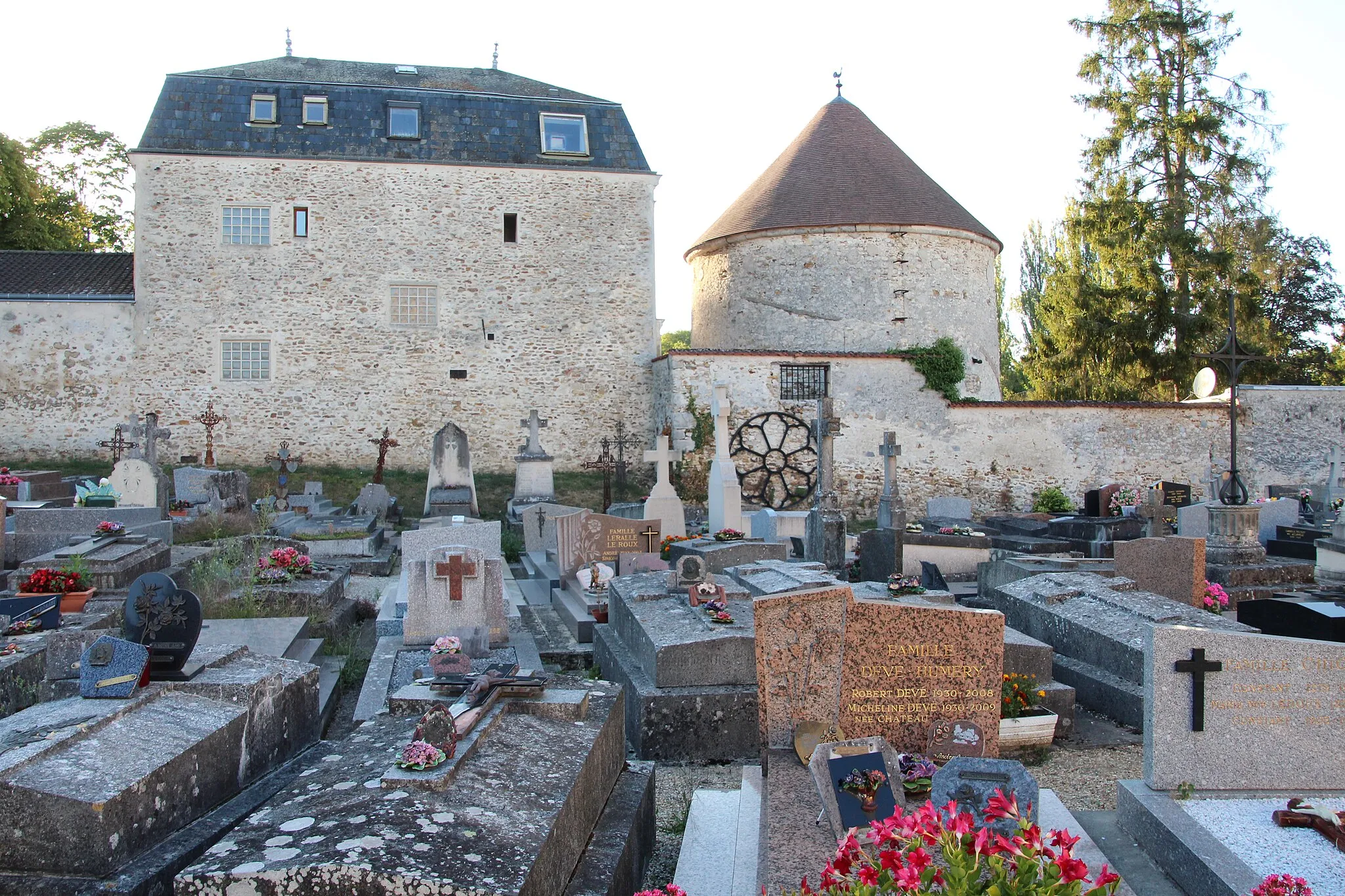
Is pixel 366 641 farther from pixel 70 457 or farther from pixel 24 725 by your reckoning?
pixel 70 457

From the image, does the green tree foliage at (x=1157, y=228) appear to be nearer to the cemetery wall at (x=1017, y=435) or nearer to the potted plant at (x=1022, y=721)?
the cemetery wall at (x=1017, y=435)

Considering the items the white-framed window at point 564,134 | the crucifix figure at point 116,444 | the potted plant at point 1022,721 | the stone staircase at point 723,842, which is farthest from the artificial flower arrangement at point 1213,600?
the white-framed window at point 564,134

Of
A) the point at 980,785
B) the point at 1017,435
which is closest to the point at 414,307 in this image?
the point at 1017,435

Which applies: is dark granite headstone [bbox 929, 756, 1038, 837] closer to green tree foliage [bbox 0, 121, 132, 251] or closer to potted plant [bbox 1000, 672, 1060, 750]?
potted plant [bbox 1000, 672, 1060, 750]

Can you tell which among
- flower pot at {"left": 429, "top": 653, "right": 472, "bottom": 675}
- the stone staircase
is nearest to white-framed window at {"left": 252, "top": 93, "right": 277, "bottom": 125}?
flower pot at {"left": 429, "top": 653, "right": 472, "bottom": 675}

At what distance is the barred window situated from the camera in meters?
20.5

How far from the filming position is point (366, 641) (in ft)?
28.2

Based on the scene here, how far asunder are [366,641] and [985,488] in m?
15.3

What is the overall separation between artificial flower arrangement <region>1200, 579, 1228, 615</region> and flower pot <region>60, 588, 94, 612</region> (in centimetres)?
873

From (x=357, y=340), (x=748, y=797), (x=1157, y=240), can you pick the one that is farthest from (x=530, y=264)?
(x=748, y=797)

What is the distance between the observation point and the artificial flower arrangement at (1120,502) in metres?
15.4

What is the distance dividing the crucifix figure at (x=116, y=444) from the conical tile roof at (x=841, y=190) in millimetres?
13015

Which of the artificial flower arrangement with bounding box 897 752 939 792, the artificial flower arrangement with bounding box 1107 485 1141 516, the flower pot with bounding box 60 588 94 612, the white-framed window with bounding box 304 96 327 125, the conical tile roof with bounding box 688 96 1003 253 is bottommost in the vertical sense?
the artificial flower arrangement with bounding box 897 752 939 792

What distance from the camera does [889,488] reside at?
500 inches
